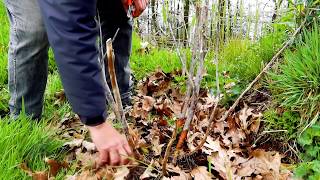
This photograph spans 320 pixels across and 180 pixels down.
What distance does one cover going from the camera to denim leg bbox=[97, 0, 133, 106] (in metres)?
2.79

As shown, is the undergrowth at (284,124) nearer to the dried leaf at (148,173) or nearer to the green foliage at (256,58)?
the green foliage at (256,58)

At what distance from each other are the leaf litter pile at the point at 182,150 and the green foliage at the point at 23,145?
0.07 meters

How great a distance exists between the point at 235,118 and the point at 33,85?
1.17m

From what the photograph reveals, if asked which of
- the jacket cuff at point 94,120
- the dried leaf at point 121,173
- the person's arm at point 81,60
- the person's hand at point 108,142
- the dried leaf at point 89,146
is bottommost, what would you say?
the dried leaf at point 89,146

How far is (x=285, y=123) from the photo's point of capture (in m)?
2.49

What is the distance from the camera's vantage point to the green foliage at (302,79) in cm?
242

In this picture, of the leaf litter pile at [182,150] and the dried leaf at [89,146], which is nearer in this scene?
the leaf litter pile at [182,150]

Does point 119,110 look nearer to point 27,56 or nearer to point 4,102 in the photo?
point 27,56

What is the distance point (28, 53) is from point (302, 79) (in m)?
1.48

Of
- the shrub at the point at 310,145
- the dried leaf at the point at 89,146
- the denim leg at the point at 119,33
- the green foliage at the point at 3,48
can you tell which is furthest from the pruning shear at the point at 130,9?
the green foliage at the point at 3,48

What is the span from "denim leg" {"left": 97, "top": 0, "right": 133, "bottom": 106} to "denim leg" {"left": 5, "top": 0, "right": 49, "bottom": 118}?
43 cm

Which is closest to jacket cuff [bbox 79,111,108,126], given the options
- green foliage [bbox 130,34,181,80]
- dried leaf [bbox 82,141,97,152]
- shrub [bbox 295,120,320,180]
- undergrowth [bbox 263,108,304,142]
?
dried leaf [bbox 82,141,97,152]

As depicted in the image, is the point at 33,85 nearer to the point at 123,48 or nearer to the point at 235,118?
the point at 123,48

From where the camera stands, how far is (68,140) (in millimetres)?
2666
